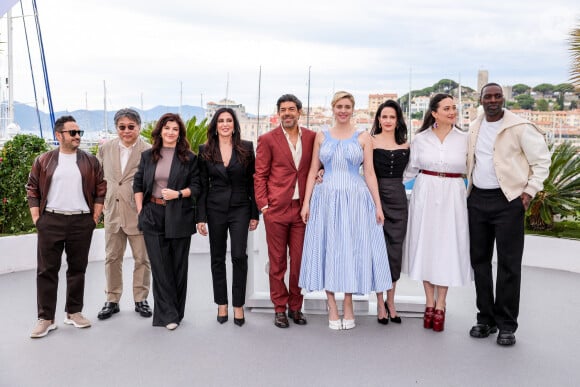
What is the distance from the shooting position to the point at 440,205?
12.7ft

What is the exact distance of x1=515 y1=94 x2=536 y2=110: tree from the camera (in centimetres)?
5300

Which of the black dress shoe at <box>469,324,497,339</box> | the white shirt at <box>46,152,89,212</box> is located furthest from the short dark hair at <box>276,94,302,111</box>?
the black dress shoe at <box>469,324,497,339</box>

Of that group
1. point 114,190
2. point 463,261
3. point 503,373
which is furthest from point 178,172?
point 503,373

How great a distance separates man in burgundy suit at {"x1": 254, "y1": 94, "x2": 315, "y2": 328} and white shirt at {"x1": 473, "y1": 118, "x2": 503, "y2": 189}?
1166mm

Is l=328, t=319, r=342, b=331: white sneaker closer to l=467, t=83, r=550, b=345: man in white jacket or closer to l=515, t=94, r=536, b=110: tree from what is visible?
l=467, t=83, r=550, b=345: man in white jacket

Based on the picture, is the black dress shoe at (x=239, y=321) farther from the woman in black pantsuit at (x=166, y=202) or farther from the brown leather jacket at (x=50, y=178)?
the brown leather jacket at (x=50, y=178)

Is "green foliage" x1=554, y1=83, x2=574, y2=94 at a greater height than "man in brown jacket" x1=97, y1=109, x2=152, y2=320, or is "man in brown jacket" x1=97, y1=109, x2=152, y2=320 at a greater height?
"green foliage" x1=554, y1=83, x2=574, y2=94

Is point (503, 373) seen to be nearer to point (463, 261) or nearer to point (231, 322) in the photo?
point (463, 261)

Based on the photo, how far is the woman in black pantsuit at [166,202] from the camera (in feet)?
12.9

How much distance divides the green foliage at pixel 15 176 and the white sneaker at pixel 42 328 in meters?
2.61

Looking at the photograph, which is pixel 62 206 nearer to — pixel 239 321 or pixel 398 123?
pixel 239 321

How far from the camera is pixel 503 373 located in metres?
3.28

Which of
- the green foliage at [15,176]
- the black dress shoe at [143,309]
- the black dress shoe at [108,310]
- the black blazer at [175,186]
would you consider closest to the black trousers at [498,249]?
the black blazer at [175,186]

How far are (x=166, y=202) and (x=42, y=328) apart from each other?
4.02 ft
